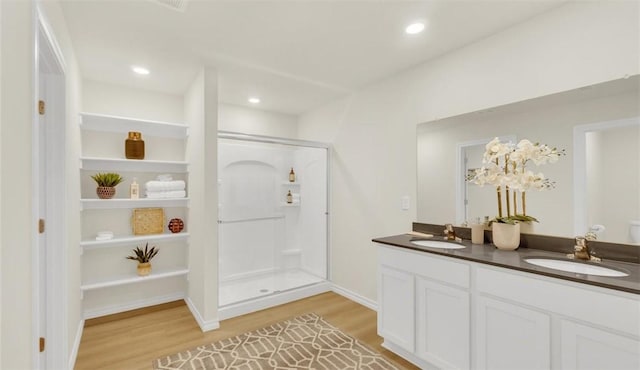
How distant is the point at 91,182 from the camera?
2984 mm

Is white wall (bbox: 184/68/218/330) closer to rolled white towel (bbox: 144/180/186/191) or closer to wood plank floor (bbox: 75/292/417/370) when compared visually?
wood plank floor (bbox: 75/292/417/370)

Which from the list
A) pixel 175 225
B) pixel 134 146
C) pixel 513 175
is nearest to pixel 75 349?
pixel 175 225

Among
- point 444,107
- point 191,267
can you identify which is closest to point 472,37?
point 444,107

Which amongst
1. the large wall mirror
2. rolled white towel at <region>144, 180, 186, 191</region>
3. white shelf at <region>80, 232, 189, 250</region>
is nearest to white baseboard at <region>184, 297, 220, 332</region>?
white shelf at <region>80, 232, 189, 250</region>

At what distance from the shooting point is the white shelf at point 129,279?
277 cm

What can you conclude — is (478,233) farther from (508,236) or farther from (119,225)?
(119,225)

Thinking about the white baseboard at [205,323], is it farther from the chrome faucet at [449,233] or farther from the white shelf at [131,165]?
the chrome faucet at [449,233]

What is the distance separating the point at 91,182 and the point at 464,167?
3.64m

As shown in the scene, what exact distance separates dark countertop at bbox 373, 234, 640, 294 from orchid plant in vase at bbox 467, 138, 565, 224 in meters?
0.24

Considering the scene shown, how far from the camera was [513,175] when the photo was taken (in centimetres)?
198

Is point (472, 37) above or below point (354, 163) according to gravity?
above

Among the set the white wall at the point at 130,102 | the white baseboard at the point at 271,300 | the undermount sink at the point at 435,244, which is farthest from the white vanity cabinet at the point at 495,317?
the white wall at the point at 130,102

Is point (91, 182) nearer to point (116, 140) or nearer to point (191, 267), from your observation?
point (116, 140)

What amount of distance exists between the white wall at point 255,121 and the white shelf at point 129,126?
61 cm
